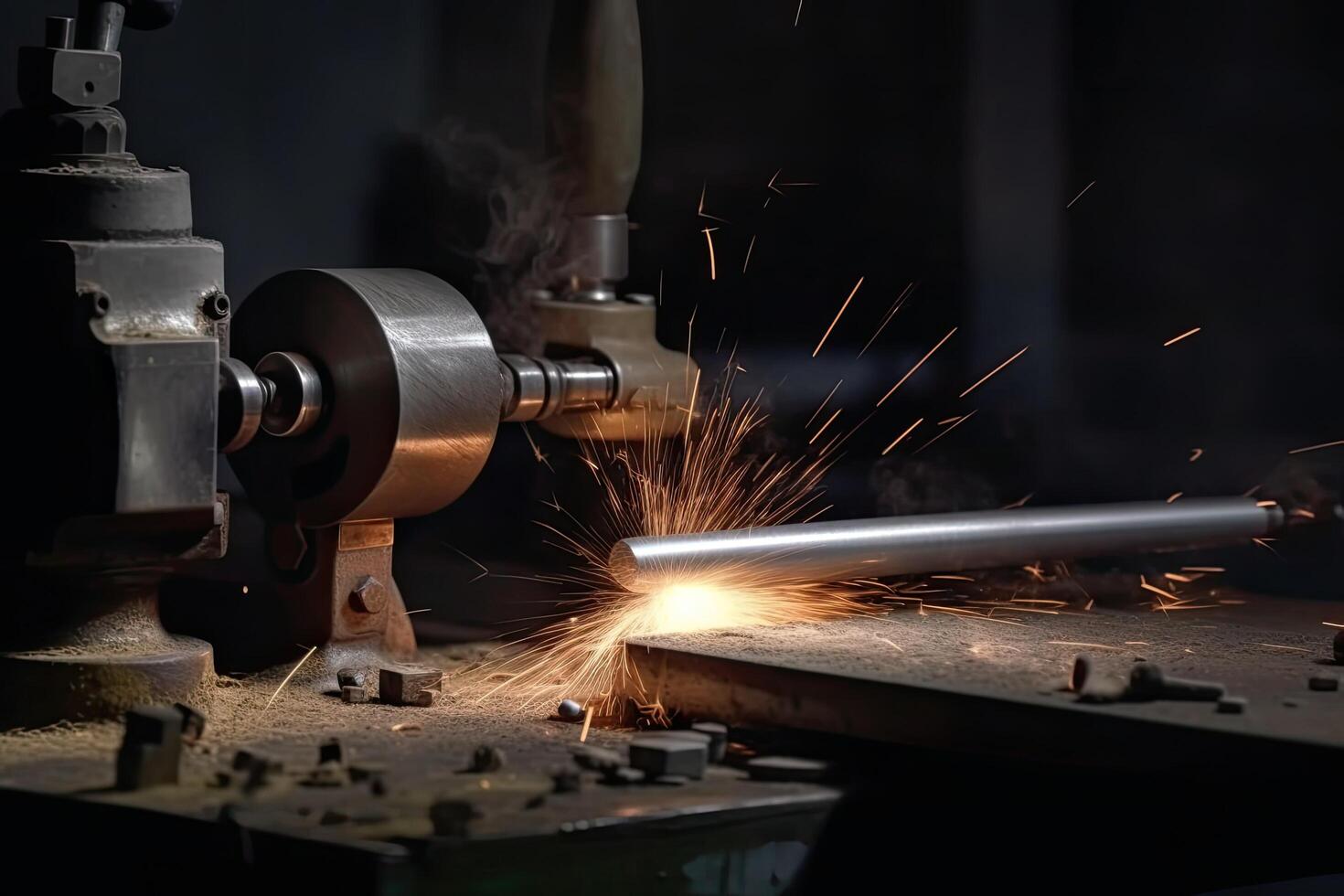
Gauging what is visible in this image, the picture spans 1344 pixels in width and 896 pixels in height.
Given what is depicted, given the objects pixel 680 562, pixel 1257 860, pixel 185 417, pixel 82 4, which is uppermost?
pixel 82 4

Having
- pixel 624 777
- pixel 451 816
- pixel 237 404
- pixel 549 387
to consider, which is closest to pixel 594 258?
pixel 549 387

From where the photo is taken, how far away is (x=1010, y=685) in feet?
5.82

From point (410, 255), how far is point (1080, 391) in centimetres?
97

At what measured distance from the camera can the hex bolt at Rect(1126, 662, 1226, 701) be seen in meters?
1.71

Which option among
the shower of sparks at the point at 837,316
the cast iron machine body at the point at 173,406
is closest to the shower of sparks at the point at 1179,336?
the shower of sparks at the point at 837,316

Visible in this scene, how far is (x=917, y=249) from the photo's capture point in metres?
2.85

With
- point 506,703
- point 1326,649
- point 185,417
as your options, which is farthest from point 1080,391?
point 185,417

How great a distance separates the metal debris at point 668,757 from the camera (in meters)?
1.62

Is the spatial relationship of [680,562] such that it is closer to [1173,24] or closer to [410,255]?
[410,255]

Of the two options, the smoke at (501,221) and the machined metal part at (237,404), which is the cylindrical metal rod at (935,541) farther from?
the smoke at (501,221)

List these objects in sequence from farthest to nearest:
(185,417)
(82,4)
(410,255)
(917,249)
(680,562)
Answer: (917,249) → (410,255) → (680,562) → (82,4) → (185,417)

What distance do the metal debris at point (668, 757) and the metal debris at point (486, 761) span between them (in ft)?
0.36

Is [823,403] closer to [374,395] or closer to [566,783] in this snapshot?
[374,395]

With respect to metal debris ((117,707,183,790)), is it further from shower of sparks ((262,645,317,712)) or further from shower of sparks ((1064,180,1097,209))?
shower of sparks ((1064,180,1097,209))
